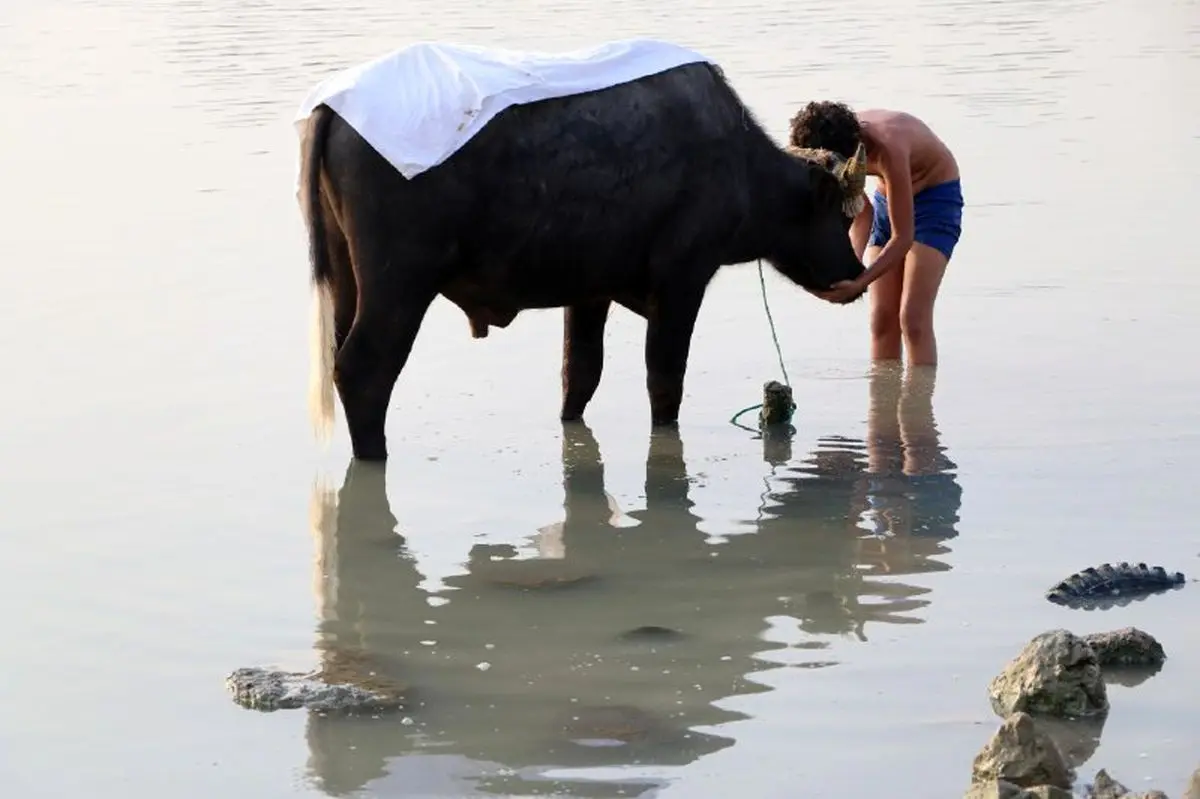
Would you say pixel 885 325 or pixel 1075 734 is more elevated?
pixel 1075 734

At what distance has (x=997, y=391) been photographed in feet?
31.0

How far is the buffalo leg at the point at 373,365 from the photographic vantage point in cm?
814

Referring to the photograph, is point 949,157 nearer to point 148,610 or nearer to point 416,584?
point 416,584

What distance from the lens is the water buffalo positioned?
8.00 meters

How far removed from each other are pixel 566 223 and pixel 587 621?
7.41ft

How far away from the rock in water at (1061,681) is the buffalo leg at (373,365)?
3.35 meters

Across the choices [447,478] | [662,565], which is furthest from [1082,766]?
[447,478]

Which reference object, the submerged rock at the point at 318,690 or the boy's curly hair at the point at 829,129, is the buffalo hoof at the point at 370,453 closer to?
the boy's curly hair at the point at 829,129

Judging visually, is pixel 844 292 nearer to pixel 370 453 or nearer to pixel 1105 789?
pixel 370 453

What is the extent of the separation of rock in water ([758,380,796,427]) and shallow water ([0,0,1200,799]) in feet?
0.49

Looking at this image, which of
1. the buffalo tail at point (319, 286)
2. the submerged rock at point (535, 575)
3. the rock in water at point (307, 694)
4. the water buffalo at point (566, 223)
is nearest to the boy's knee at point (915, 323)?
the water buffalo at point (566, 223)

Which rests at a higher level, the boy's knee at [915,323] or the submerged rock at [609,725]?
the submerged rock at [609,725]

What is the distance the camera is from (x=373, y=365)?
8250 millimetres

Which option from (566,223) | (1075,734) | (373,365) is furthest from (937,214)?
(1075,734)
